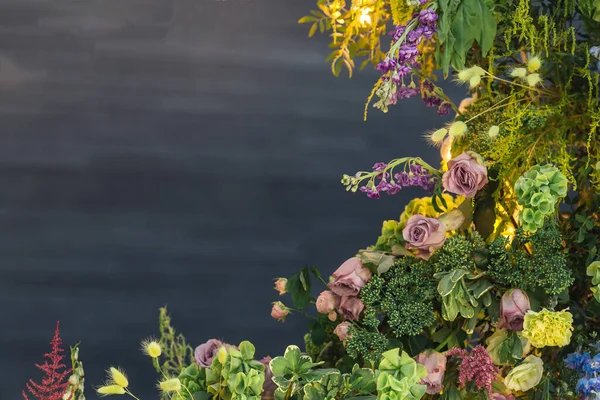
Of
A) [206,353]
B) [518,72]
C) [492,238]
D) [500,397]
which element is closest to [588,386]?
[500,397]

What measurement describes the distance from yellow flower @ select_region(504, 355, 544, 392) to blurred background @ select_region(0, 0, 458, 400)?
1.18 m

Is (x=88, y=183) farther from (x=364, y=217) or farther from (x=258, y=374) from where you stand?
(x=258, y=374)

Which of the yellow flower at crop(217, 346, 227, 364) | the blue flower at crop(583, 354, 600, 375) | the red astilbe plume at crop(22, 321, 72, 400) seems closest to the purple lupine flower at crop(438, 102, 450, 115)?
the blue flower at crop(583, 354, 600, 375)

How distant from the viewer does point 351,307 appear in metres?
1.42

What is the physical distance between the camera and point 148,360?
2.50 meters

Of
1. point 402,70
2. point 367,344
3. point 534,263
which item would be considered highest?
point 402,70

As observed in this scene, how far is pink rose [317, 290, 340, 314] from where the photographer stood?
144 centimetres

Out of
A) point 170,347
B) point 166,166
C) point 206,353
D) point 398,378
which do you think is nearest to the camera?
point 398,378

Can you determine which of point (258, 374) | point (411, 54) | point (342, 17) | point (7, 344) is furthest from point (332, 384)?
point (7, 344)

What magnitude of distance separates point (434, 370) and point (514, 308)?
0.54 ft

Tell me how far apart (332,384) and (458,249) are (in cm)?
34

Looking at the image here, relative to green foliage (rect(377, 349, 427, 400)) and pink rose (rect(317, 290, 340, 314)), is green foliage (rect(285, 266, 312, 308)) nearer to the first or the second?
pink rose (rect(317, 290, 340, 314))

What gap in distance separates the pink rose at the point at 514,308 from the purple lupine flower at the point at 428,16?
450 mm

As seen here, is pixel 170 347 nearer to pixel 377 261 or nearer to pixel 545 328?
pixel 377 261
